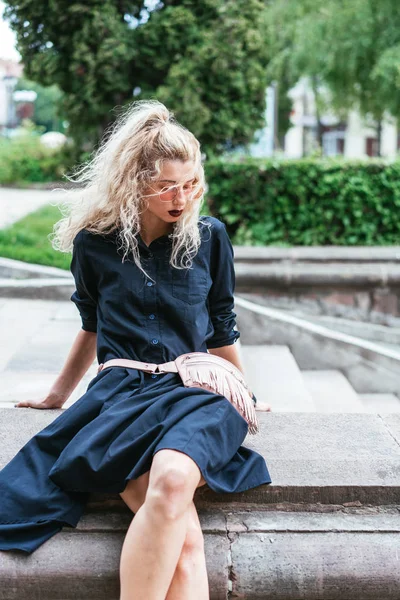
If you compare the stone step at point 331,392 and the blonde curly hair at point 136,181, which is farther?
the stone step at point 331,392

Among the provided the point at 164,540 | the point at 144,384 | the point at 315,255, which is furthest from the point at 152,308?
the point at 315,255

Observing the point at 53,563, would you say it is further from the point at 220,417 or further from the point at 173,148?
the point at 173,148

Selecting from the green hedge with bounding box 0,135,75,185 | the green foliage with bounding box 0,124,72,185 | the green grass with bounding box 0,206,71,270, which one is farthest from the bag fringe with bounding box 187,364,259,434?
the green hedge with bounding box 0,135,75,185

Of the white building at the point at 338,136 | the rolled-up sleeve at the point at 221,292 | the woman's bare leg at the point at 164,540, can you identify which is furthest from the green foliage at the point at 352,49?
the white building at the point at 338,136

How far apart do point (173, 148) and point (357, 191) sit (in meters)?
5.70

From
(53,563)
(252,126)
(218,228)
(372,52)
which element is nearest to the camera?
(53,563)

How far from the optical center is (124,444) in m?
2.36

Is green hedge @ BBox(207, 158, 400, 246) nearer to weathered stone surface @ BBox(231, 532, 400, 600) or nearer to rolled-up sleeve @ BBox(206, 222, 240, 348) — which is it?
rolled-up sleeve @ BBox(206, 222, 240, 348)

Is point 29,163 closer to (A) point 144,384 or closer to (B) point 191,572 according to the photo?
(A) point 144,384

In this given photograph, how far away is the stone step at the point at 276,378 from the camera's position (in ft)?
14.5

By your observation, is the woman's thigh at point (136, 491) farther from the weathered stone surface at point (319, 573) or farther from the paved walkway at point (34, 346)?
the paved walkway at point (34, 346)

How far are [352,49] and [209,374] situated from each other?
1230 centimetres

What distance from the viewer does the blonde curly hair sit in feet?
8.76

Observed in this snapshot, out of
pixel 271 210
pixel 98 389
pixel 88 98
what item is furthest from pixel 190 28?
pixel 98 389
